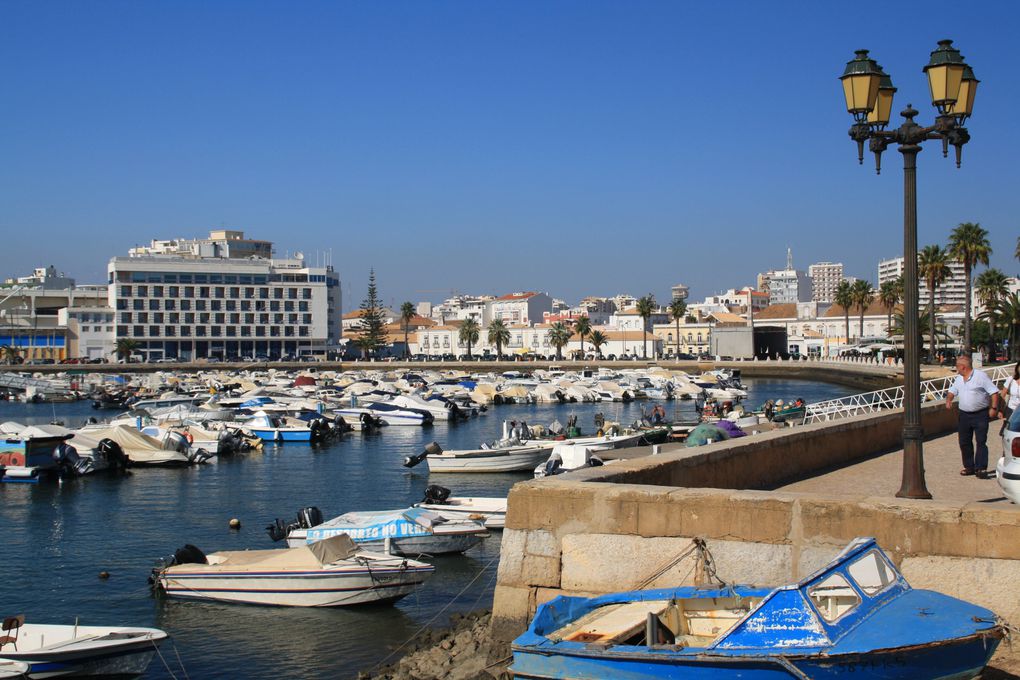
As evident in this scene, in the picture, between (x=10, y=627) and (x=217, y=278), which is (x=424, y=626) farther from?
(x=217, y=278)

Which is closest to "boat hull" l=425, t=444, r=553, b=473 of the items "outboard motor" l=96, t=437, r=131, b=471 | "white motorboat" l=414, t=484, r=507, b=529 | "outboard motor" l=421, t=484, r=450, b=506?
"white motorboat" l=414, t=484, r=507, b=529

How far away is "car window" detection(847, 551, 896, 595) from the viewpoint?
22.5 feet

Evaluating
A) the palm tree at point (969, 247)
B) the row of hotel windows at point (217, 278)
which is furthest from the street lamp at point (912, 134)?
the row of hotel windows at point (217, 278)

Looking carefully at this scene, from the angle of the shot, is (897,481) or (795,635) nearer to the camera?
(795,635)

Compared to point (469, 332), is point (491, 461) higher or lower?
lower

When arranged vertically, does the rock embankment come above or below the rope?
above

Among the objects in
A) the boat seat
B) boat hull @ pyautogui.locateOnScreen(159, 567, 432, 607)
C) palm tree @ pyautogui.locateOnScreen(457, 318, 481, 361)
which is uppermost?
palm tree @ pyautogui.locateOnScreen(457, 318, 481, 361)

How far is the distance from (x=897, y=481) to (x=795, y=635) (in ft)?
23.2

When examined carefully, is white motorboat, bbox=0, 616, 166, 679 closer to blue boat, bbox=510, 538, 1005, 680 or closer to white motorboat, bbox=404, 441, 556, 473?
blue boat, bbox=510, 538, 1005, 680

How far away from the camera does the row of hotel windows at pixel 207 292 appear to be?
152m

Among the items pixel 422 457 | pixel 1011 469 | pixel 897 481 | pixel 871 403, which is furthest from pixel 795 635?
pixel 422 457

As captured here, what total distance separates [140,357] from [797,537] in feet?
511

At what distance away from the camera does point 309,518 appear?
77.4 ft

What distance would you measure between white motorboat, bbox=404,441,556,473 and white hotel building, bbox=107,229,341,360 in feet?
411
